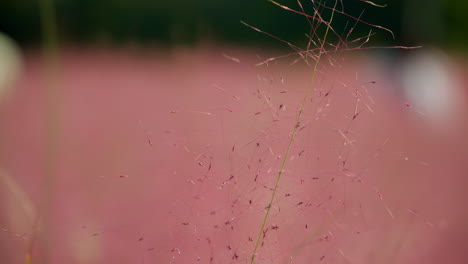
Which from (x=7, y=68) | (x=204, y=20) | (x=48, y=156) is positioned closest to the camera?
(x=48, y=156)

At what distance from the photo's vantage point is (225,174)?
2.10 metres

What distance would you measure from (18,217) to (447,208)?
1463 millimetres

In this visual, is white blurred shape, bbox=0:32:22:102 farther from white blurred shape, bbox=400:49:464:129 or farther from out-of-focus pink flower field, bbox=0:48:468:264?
white blurred shape, bbox=400:49:464:129

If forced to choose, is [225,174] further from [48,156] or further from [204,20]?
[204,20]

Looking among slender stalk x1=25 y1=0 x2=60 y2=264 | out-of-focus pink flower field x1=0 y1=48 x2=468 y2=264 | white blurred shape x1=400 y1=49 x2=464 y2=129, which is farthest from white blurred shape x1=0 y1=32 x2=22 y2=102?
white blurred shape x1=400 y1=49 x2=464 y2=129

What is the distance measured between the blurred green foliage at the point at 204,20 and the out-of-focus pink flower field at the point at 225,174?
77.3 inches

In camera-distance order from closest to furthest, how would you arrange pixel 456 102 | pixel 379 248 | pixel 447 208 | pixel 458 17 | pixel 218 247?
pixel 379 248 → pixel 218 247 → pixel 447 208 → pixel 456 102 → pixel 458 17

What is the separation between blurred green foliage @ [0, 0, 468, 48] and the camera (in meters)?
7.16

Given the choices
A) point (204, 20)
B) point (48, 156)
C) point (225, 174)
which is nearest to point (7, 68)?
point (225, 174)

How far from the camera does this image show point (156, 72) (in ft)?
18.6

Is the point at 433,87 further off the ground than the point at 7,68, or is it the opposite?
the point at 433,87

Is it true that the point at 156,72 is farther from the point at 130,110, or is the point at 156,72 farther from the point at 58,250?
the point at 58,250

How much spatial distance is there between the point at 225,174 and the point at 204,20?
617 centimetres

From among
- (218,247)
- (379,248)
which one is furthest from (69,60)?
(379,248)
